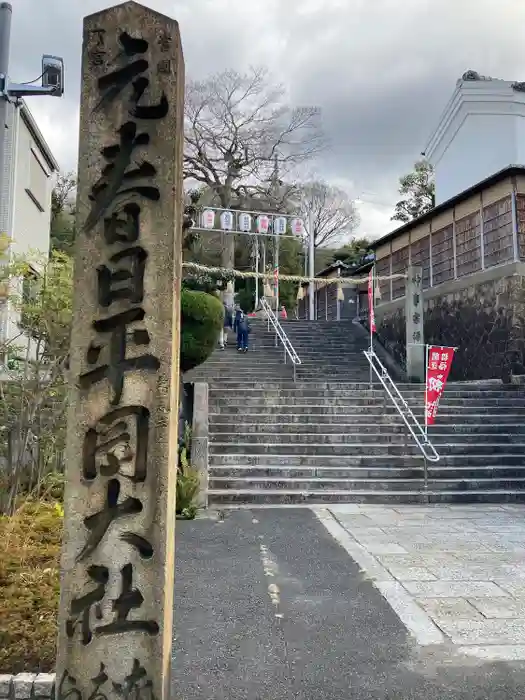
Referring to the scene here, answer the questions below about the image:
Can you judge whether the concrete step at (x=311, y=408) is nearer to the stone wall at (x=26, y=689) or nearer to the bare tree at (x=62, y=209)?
the stone wall at (x=26, y=689)

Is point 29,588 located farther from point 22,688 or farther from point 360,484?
point 360,484

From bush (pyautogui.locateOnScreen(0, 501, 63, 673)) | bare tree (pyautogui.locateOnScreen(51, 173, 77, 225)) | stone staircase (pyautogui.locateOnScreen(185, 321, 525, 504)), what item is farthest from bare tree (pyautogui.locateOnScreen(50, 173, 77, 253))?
bush (pyautogui.locateOnScreen(0, 501, 63, 673))

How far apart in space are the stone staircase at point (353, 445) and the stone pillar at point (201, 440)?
1.13 feet

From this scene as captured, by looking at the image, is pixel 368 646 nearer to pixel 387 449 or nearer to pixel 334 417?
pixel 387 449

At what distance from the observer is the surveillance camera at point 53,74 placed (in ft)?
24.1

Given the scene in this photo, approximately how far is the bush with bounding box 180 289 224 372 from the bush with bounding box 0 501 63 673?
5.03 meters

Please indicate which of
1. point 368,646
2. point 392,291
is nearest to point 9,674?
point 368,646

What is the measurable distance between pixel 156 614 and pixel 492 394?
11.3 meters

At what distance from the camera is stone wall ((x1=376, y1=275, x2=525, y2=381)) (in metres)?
13.7

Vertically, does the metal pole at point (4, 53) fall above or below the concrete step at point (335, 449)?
above

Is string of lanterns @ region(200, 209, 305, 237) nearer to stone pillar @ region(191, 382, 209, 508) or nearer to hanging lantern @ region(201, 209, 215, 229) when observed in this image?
hanging lantern @ region(201, 209, 215, 229)

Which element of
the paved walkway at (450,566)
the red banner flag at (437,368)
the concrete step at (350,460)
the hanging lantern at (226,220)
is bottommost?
the paved walkway at (450,566)

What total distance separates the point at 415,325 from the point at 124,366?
533 inches

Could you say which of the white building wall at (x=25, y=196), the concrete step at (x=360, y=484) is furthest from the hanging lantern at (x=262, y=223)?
the concrete step at (x=360, y=484)
